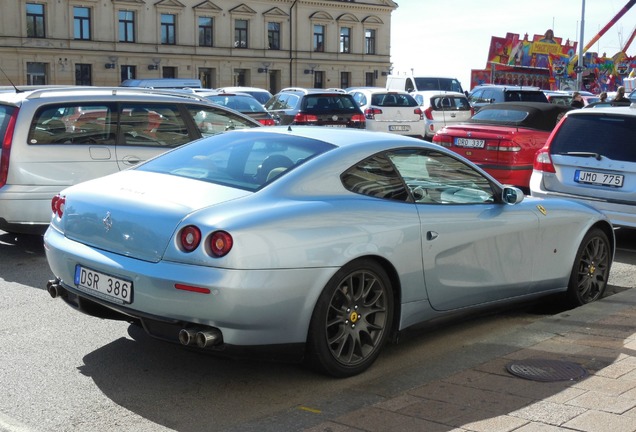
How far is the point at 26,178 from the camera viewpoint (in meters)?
8.73

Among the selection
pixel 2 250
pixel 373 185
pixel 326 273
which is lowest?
pixel 2 250

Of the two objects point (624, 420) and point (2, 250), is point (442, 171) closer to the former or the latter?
point (624, 420)

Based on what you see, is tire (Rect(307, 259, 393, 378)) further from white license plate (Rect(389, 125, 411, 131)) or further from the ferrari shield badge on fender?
white license plate (Rect(389, 125, 411, 131))

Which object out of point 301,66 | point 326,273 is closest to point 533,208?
point 326,273

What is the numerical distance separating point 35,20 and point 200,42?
13.5m

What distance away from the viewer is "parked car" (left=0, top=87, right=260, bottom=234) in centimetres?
868

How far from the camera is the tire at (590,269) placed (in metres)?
6.95

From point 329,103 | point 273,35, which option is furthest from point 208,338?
point 273,35

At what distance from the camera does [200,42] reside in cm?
6819

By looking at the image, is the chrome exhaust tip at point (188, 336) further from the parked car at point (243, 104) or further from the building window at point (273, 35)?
the building window at point (273, 35)

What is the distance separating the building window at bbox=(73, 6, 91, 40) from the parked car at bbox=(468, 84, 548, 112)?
124ft

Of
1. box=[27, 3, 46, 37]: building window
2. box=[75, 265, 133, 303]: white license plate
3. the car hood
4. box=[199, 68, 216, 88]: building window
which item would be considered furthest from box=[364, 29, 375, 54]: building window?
box=[75, 265, 133, 303]: white license plate

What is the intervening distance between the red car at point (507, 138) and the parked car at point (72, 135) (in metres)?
4.58

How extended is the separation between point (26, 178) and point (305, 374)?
4686 millimetres
